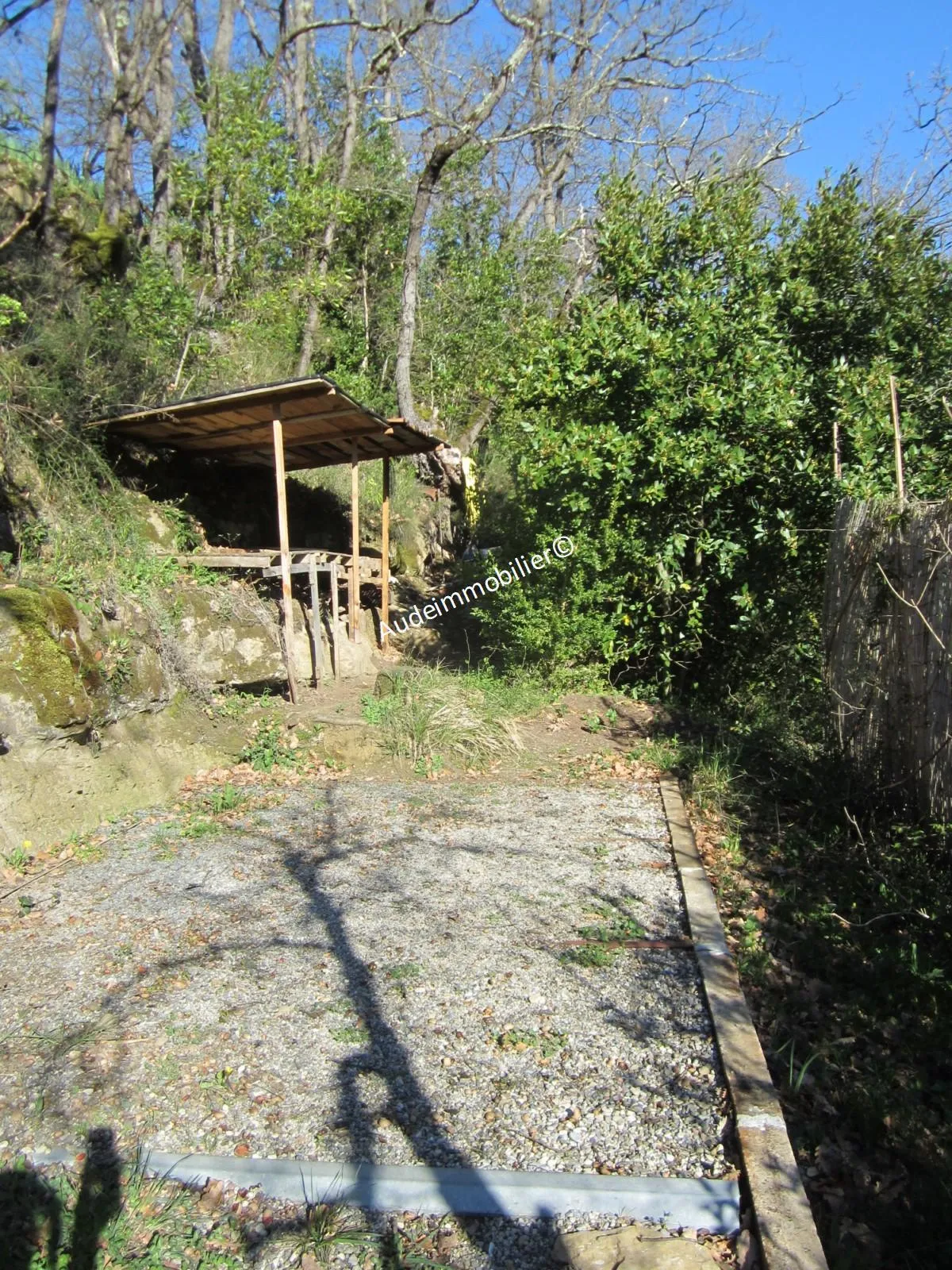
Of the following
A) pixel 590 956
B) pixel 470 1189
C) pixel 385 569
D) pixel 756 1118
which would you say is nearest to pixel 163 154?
pixel 385 569

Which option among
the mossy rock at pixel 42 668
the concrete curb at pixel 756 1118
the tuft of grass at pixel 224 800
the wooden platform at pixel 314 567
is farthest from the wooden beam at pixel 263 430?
the concrete curb at pixel 756 1118

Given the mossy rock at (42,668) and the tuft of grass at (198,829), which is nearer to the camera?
the mossy rock at (42,668)

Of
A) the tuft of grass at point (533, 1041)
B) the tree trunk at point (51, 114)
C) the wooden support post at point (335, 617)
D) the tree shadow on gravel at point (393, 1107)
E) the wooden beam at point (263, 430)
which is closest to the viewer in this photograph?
the tree shadow on gravel at point (393, 1107)

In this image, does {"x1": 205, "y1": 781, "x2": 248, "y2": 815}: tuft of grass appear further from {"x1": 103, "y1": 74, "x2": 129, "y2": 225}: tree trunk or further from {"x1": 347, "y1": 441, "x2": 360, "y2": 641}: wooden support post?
{"x1": 103, "y1": 74, "x2": 129, "y2": 225}: tree trunk

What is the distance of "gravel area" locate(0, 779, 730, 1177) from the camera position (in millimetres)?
2732

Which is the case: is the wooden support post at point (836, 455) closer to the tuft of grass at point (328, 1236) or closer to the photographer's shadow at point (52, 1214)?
the tuft of grass at point (328, 1236)

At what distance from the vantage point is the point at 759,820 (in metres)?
5.60

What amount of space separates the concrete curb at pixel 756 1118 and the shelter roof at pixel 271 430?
209 inches

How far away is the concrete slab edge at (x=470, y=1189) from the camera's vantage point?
7.92ft

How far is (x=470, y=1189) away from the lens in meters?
2.48

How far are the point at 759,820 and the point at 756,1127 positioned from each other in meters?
3.12

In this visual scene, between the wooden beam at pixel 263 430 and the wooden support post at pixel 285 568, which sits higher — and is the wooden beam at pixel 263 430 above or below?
above

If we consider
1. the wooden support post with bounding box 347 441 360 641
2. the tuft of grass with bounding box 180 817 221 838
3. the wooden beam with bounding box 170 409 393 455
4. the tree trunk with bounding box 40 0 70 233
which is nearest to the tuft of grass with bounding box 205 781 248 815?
the tuft of grass with bounding box 180 817 221 838

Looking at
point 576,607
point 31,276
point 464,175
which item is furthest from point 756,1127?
point 464,175
